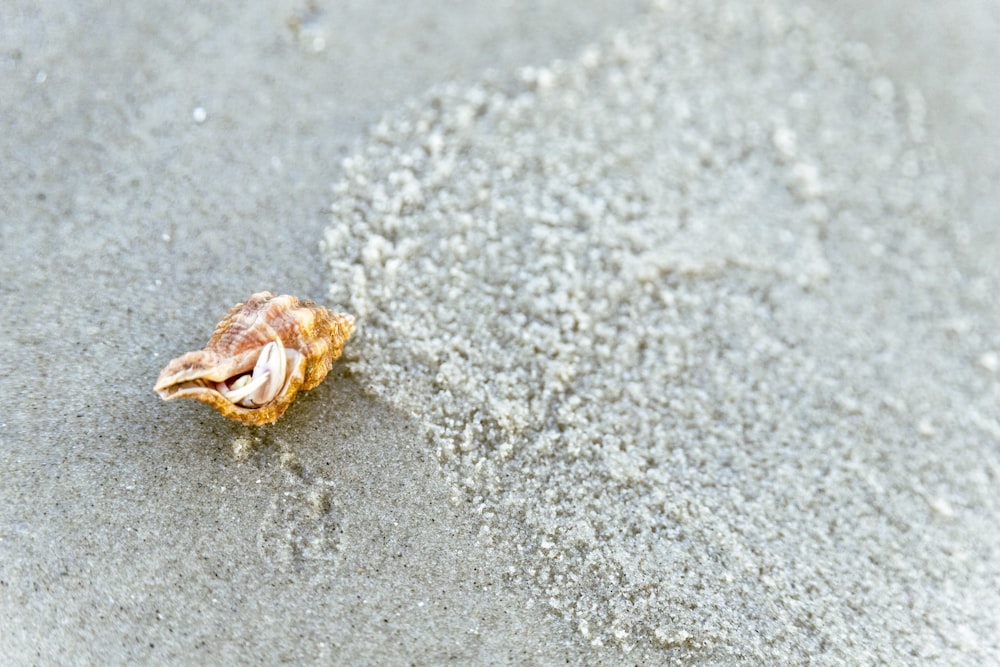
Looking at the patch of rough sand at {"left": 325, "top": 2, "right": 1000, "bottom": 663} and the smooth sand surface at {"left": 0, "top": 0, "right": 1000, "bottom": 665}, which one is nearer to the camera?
the smooth sand surface at {"left": 0, "top": 0, "right": 1000, "bottom": 665}

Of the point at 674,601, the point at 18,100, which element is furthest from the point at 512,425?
the point at 18,100

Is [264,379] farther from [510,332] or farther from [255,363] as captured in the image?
[510,332]

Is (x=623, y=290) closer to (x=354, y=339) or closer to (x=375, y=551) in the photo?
(x=354, y=339)

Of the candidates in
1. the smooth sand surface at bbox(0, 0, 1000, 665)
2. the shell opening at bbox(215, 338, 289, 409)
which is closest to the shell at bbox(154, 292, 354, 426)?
the shell opening at bbox(215, 338, 289, 409)

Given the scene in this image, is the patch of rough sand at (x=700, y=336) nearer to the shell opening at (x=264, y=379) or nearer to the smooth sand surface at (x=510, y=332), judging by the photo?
the smooth sand surface at (x=510, y=332)

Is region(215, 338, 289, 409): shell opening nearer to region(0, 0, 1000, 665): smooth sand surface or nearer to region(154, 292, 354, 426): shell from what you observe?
region(154, 292, 354, 426): shell

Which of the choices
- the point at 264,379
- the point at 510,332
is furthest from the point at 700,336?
the point at 264,379

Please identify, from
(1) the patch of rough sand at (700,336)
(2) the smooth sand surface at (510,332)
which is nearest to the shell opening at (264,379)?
(2) the smooth sand surface at (510,332)

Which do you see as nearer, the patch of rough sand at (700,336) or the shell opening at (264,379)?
the shell opening at (264,379)

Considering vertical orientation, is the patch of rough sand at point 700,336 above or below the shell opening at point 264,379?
above
